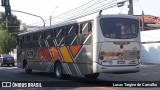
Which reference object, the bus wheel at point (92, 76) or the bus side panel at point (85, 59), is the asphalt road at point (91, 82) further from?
the bus side panel at point (85, 59)

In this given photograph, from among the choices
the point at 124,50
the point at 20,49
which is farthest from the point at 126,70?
the point at 20,49

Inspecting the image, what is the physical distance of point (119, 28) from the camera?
17.0m

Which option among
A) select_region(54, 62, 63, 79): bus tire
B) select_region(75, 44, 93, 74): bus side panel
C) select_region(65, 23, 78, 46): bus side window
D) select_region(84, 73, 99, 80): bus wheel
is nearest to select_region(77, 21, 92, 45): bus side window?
select_region(75, 44, 93, 74): bus side panel

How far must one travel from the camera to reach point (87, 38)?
17.6 meters

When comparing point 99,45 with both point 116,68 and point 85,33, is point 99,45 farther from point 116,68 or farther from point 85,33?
point 85,33

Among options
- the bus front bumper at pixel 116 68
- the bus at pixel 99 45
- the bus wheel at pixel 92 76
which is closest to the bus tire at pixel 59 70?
the bus at pixel 99 45

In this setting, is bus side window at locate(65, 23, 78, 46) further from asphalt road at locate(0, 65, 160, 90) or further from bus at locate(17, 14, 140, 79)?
asphalt road at locate(0, 65, 160, 90)

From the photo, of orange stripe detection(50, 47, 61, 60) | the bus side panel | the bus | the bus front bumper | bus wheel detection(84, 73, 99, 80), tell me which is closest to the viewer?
the bus front bumper

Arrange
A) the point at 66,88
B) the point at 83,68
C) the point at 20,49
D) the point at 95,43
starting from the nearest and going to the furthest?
the point at 66,88, the point at 95,43, the point at 83,68, the point at 20,49

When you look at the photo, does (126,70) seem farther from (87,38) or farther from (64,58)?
(64,58)

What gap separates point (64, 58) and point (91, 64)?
3.41 metres

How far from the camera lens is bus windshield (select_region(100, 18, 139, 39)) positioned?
16844 millimetres

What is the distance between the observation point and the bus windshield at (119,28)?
16.8 m

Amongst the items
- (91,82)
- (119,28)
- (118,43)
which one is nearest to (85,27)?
(119,28)
